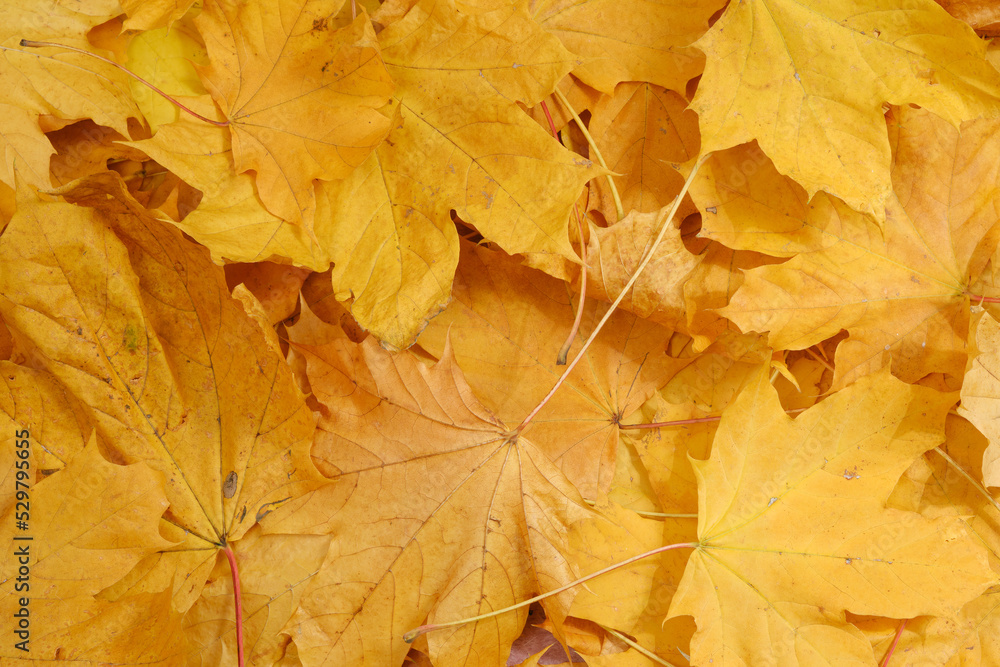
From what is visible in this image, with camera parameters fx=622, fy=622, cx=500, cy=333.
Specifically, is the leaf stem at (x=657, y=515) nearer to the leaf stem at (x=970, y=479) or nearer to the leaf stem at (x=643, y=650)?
the leaf stem at (x=643, y=650)

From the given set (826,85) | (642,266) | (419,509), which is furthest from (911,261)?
(419,509)

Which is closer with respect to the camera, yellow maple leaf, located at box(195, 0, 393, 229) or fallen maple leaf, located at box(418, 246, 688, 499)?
yellow maple leaf, located at box(195, 0, 393, 229)

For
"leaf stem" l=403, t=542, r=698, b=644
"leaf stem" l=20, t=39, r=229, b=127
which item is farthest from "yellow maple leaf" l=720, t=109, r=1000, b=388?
"leaf stem" l=20, t=39, r=229, b=127

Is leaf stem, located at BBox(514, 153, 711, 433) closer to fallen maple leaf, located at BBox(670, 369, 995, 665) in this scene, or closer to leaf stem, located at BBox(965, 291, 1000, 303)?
fallen maple leaf, located at BBox(670, 369, 995, 665)

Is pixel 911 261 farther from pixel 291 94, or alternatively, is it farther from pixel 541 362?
pixel 291 94

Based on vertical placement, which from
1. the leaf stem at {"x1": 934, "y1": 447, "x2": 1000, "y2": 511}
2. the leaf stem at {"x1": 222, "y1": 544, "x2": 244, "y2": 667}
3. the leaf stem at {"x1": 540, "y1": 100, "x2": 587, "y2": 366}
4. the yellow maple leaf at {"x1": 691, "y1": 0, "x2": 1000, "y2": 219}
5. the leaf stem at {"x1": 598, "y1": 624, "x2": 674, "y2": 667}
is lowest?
the leaf stem at {"x1": 598, "y1": 624, "x2": 674, "y2": 667}

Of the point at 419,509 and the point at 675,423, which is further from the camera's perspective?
the point at 675,423

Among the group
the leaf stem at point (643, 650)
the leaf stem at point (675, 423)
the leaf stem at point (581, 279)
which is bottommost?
the leaf stem at point (643, 650)

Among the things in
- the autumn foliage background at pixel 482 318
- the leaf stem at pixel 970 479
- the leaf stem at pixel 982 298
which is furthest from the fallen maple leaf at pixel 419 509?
the leaf stem at pixel 982 298
